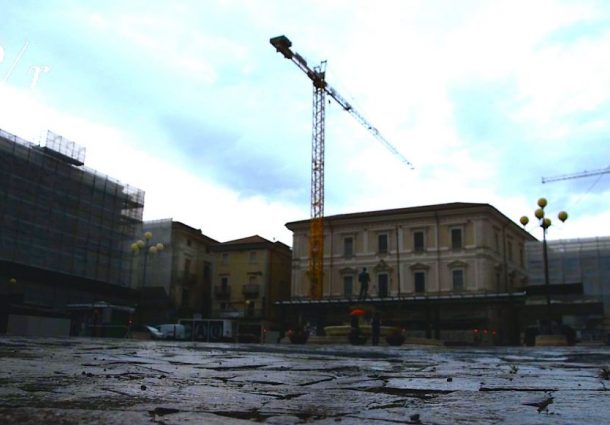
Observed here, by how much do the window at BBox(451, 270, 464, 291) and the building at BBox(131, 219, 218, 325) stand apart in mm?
24997

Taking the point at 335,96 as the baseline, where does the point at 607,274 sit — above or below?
below

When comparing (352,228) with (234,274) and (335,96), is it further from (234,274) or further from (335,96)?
(335,96)

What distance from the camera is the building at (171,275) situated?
5778 centimetres

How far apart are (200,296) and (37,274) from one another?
907 inches

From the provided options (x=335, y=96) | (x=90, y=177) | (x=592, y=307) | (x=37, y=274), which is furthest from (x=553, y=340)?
(x=335, y=96)

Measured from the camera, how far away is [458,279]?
2056 inches

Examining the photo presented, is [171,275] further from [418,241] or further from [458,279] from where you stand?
[458,279]

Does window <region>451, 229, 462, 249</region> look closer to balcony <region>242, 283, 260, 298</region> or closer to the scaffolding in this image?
balcony <region>242, 283, 260, 298</region>

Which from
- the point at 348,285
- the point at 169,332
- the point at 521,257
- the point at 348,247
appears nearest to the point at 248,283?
the point at 348,285

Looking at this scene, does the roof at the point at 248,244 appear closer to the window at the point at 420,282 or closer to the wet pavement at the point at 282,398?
the window at the point at 420,282

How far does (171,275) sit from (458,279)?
1050 inches

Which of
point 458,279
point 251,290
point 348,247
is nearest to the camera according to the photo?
point 458,279

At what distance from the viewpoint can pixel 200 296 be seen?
63.6 m

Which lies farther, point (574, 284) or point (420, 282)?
point (420, 282)
